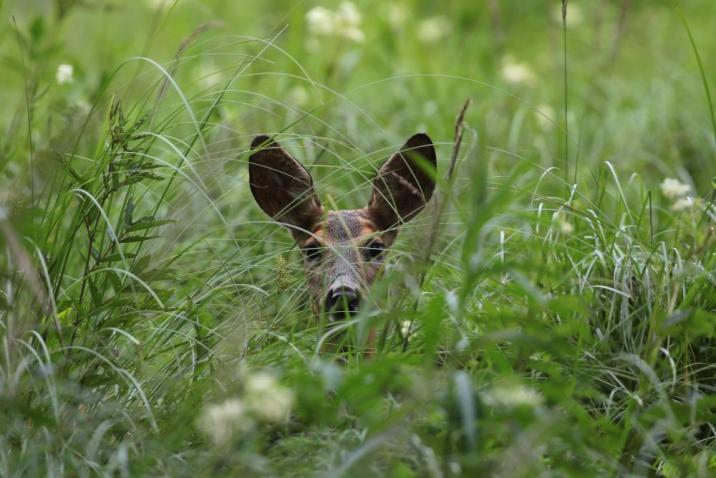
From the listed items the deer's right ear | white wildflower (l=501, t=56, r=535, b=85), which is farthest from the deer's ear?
white wildflower (l=501, t=56, r=535, b=85)

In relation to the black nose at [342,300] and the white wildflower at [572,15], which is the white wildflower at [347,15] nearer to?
the white wildflower at [572,15]

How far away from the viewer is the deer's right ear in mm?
4680

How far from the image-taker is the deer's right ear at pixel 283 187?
15.4ft

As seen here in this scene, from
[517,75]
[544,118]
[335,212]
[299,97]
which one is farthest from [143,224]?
[517,75]

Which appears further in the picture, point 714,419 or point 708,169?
point 708,169

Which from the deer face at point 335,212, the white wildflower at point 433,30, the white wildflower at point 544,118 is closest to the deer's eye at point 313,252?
the deer face at point 335,212

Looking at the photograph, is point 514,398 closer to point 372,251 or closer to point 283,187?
point 372,251

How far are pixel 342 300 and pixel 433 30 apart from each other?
15.8 feet

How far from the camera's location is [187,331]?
4.10 meters

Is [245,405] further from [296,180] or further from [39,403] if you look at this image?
[296,180]

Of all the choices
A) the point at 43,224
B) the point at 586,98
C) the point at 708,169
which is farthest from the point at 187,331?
the point at 586,98

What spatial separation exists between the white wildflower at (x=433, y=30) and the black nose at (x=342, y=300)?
4.70m

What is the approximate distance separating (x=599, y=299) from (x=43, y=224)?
190 centimetres

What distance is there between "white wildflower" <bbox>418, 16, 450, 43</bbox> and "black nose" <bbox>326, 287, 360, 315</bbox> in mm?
4703
